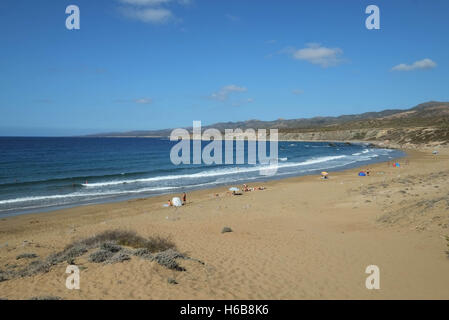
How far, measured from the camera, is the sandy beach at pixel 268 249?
654 centimetres

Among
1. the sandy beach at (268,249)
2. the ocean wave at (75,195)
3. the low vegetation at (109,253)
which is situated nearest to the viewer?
the sandy beach at (268,249)

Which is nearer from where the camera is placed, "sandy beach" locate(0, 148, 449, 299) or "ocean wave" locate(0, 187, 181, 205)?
"sandy beach" locate(0, 148, 449, 299)

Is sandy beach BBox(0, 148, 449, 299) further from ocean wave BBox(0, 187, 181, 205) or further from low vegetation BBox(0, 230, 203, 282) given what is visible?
ocean wave BBox(0, 187, 181, 205)

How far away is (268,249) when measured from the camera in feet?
33.1

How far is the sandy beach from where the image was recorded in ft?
21.5

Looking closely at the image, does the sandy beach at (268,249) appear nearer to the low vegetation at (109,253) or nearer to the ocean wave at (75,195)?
the low vegetation at (109,253)

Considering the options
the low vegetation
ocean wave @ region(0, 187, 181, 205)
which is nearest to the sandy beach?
Answer: the low vegetation

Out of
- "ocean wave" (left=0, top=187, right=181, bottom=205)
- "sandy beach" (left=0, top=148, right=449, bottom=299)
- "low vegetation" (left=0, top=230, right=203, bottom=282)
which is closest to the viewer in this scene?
"sandy beach" (left=0, top=148, right=449, bottom=299)

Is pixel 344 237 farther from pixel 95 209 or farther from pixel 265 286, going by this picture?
pixel 95 209

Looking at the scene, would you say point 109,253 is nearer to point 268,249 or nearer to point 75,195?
point 268,249

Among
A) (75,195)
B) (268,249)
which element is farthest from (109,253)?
(75,195)

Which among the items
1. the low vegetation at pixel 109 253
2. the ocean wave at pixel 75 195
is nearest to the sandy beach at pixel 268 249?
the low vegetation at pixel 109 253
